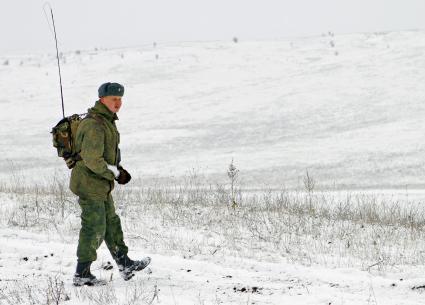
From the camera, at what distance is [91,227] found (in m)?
4.93

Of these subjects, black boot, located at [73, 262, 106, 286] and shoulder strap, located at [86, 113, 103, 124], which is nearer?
shoulder strap, located at [86, 113, 103, 124]

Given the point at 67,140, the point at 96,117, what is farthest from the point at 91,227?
the point at 96,117

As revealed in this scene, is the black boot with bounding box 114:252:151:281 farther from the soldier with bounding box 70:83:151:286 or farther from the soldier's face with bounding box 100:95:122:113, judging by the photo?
the soldier's face with bounding box 100:95:122:113

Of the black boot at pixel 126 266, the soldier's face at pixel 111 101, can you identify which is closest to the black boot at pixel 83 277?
the black boot at pixel 126 266

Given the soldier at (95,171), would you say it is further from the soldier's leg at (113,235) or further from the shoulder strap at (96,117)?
the soldier's leg at (113,235)

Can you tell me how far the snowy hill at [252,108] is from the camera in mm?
13906

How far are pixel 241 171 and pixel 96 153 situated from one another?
9104 mm

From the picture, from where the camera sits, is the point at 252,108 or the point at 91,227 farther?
the point at 252,108

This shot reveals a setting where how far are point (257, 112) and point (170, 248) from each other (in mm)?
11952

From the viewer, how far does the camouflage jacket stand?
4.76 metres

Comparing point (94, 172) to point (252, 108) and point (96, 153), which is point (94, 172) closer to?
point (96, 153)

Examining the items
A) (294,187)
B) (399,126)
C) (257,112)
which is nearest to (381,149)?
(399,126)

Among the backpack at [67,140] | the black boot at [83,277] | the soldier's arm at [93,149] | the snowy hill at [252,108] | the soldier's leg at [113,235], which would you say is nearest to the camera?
the soldier's arm at [93,149]

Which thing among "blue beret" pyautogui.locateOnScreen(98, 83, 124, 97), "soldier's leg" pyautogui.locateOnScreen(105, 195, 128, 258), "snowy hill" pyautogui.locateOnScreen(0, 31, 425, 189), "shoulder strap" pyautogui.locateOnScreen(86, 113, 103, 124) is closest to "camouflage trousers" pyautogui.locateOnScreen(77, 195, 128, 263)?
"soldier's leg" pyautogui.locateOnScreen(105, 195, 128, 258)
